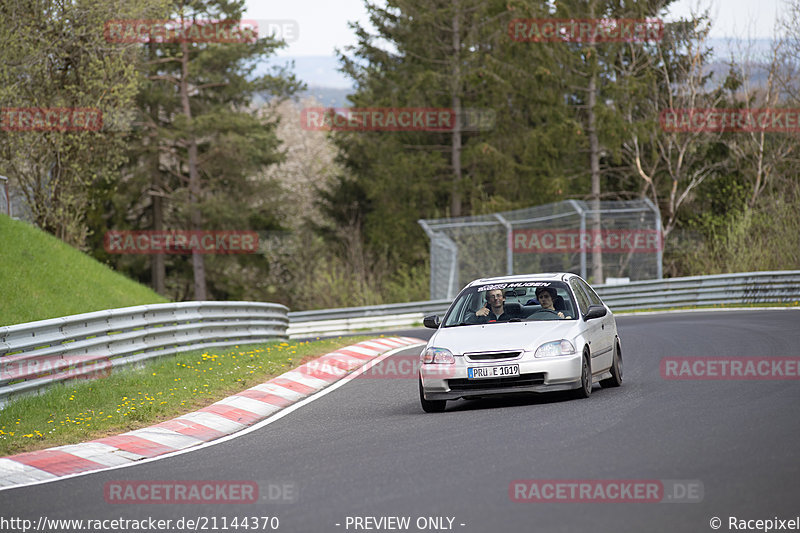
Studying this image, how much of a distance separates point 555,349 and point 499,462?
3.31 m

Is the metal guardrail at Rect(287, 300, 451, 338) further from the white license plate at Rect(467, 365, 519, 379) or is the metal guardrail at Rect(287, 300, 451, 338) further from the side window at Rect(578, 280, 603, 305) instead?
the white license plate at Rect(467, 365, 519, 379)

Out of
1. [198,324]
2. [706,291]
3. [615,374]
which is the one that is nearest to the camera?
[615,374]

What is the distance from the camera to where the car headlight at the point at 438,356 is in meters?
10.9

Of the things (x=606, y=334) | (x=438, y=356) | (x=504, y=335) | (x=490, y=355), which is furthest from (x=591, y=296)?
(x=438, y=356)

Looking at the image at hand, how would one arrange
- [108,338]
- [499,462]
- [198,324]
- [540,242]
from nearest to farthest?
1. [499,462]
2. [108,338]
3. [198,324]
4. [540,242]

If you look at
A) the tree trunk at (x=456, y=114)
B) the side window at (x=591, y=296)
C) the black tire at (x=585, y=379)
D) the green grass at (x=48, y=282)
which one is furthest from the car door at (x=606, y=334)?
the tree trunk at (x=456, y=114)

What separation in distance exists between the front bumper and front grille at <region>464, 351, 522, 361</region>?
1.8 inches

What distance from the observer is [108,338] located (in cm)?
1439

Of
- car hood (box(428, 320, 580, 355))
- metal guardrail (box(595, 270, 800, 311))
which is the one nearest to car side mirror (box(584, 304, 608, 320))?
car hood (box(428, 320, 580, 355))

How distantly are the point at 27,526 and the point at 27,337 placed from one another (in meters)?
5.81

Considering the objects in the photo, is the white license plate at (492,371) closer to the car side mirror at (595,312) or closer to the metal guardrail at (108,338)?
the car side mirror at (595,312)

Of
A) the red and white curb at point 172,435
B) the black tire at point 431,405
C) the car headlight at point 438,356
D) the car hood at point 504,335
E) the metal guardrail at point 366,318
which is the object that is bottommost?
the metal guardrail at point 366,318

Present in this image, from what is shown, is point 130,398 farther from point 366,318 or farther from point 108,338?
point 366,318

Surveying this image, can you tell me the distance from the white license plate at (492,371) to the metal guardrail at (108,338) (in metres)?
5.38
